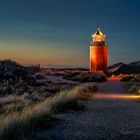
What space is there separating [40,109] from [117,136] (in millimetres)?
3592

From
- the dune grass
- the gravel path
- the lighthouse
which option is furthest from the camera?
the lighthouse

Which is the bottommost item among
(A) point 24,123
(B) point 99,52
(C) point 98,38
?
(A) point 24,123

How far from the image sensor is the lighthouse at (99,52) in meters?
63.4

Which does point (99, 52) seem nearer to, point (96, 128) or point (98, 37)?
point (98, 37)

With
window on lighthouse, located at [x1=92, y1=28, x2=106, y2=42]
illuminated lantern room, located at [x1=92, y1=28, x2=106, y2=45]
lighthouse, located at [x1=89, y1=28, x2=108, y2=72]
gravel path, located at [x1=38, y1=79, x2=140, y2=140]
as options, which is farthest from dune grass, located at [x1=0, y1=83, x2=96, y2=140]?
window on lighthouse, located at [x1=92, y1=28, x2=106, y2=42]

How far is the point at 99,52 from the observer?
6359 centimetres

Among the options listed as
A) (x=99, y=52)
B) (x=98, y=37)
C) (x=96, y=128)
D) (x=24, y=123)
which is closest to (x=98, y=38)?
(x=98, y=37)

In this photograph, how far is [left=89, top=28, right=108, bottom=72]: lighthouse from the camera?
63438mm

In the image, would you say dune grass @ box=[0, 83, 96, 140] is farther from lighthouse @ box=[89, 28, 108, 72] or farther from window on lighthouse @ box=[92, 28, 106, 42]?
window on lighthouse @ box=[92, 28, 106, 42]

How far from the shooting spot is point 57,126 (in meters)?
12.2

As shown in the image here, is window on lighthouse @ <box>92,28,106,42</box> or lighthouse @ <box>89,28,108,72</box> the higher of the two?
window on lighthouse @ <box>92,28,106,42</box>

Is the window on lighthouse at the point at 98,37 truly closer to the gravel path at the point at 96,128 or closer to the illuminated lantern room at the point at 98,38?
the illuminated lantern room at the point at 98,38

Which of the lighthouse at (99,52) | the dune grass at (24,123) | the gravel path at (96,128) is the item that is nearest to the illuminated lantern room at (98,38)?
the lighthouse at (99,52)

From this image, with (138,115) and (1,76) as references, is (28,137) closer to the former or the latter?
Result: (138,115)
